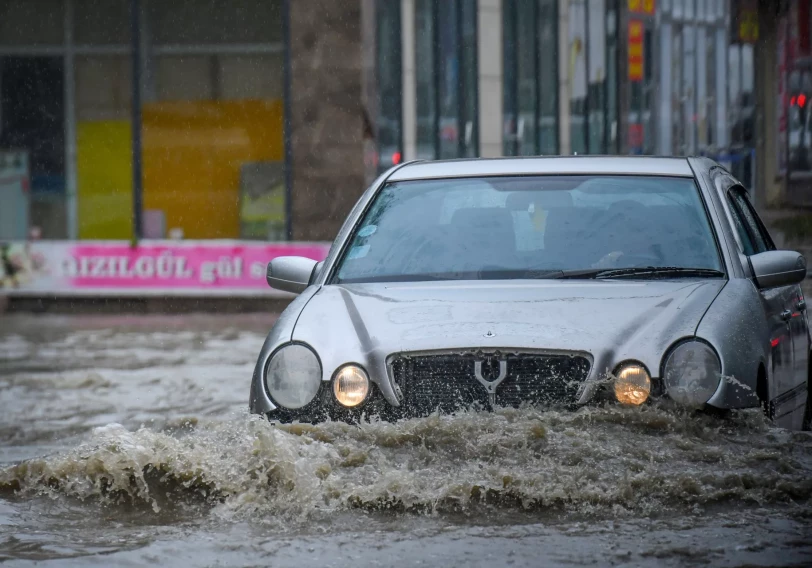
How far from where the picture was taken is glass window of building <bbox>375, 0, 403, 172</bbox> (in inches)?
1211

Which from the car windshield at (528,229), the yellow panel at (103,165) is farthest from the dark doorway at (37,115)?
the car windshield at (528,229)

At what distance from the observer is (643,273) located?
231 inches

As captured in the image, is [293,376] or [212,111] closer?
[293,376]

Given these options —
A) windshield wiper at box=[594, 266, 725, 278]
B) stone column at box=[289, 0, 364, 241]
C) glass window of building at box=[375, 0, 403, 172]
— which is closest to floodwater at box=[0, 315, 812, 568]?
windshield wiper at box=[594, 266, 725, 278]

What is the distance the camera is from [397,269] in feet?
20.3

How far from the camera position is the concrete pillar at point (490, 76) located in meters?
31.6

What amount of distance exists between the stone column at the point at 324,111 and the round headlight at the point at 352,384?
17.0 meters

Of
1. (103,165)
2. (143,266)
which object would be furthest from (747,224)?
(103,165)

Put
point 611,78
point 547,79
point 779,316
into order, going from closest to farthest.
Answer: point 779,316, point 547,79, point 611,78

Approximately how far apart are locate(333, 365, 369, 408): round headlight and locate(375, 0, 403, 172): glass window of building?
25.1 m

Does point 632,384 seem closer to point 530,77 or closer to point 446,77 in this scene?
point 446,77

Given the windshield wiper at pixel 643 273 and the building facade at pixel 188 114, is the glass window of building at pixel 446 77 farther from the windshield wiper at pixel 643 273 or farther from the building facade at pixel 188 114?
the windshield wiper at pixel 643 273

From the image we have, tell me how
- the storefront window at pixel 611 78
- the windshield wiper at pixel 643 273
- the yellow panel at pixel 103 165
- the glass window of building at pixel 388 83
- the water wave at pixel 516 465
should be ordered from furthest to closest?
the storefront window at pixel 611 78 → the glass window of building at pixel 388 83 → the yellow panel at pixel 103 165 → the windshield wiper at pixel 643 273 → the water wave at pixel 516 465

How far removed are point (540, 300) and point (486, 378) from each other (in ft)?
1.51
